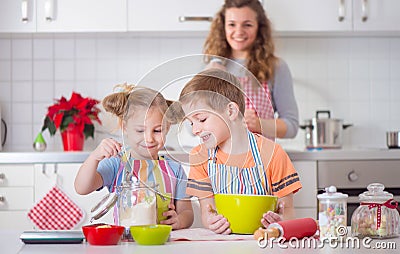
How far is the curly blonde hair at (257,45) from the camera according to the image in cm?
320

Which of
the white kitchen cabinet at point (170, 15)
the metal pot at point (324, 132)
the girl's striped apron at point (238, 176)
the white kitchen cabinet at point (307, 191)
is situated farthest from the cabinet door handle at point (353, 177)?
the girl's striped apron at point (238, 176)

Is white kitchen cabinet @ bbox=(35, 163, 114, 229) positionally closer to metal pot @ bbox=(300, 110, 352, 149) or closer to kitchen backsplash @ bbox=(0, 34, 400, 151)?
kitchen backsplash @ bbox=(0, 34, 400, 151)

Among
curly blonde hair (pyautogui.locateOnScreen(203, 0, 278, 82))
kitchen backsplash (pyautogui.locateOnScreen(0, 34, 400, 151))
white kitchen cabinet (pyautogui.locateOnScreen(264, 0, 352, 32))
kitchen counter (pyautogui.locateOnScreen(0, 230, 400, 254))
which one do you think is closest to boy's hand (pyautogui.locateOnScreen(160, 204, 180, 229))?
kitchen counter (pyautogui.locateOnScreen(0, 230, 400, 254))

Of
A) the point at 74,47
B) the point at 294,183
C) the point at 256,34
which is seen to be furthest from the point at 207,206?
the point at 74,47

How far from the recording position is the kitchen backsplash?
146 inches

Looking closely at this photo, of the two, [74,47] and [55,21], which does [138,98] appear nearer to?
[55,21]

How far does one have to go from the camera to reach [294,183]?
5.97 ft

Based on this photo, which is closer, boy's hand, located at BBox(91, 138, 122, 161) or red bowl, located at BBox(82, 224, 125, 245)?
red bowl, located at BBox(82, 224, 125, 245)

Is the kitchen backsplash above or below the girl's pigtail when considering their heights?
above

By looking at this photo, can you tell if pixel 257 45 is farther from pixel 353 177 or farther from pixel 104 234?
pixel 104 234

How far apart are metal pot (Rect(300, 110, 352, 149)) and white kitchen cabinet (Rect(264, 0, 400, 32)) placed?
455 mm

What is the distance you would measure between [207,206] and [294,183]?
0.27 metres

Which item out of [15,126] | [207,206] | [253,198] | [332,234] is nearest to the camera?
[332,234]

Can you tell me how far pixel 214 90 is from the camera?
5.00 ft
